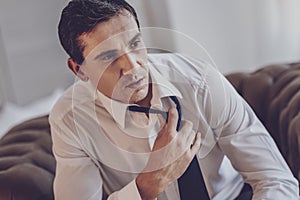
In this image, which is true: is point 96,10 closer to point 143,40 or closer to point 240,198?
point 143,40

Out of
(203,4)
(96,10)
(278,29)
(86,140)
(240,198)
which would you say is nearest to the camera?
(96,10)

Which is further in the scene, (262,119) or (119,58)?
(262,119)

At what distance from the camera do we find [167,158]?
0.67 m

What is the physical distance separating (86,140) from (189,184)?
157mm

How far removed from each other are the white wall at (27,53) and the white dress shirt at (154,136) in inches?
23.3

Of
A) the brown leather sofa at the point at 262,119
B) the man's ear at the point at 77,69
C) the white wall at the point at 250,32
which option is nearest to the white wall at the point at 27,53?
the brown leather sofa at the point at 262,119

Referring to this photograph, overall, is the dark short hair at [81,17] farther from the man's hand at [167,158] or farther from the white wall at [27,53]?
the white wall at [27,53]

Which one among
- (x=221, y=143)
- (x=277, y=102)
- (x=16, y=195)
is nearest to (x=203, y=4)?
Answer: (x=277, y=102)

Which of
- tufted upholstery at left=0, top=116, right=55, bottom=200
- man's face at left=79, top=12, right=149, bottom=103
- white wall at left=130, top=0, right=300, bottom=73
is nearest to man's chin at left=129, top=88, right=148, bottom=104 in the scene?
man's face at left=79, top=12, right=149, bottom=103

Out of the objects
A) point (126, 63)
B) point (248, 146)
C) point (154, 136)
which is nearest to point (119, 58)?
point (126, 63)

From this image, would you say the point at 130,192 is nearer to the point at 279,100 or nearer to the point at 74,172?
the point at 74,172

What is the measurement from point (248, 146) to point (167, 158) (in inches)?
6.8

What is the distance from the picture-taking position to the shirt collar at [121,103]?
683 mm

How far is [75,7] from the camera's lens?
0.65 meters
